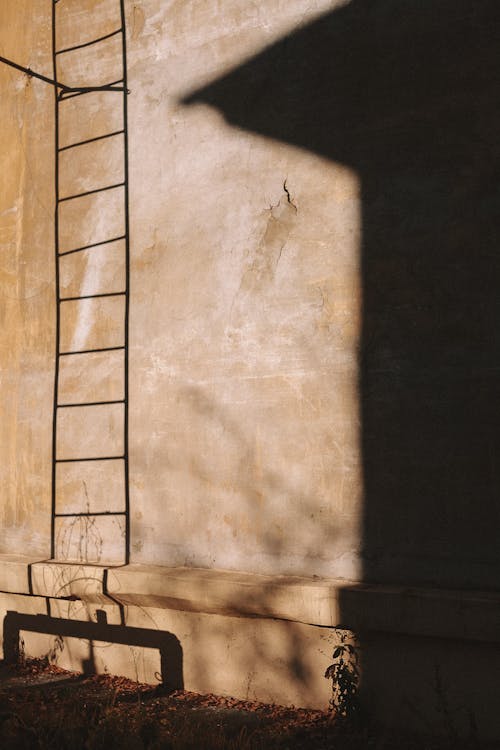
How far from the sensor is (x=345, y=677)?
506 cm

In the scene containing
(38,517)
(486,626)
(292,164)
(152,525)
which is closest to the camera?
(486,626)

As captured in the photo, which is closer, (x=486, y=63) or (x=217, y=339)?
(x=486, y=63)

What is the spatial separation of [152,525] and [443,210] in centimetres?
338

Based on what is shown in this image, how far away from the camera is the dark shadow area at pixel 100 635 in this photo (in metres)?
5.95

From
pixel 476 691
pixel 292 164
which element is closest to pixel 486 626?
pixel 476 691

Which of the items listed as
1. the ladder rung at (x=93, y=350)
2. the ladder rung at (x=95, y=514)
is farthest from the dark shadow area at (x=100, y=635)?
the ladder rung at (x=93, y=350)

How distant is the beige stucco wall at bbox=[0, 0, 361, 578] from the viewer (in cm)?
553

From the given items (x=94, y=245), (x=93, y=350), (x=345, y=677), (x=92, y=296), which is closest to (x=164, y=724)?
(x=345, y=677)

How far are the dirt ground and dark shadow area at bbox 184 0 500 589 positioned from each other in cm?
108

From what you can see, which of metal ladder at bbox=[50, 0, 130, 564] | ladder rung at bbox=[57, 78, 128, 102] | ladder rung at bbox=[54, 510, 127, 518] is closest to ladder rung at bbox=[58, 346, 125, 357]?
metal ladder at bbox=[50, 0, 130, 564]

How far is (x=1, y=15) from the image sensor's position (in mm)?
7535

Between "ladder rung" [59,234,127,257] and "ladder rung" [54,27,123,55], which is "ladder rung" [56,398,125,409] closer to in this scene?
"ladder rung" [59,234,127,257]

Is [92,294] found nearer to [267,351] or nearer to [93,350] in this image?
[93,350]

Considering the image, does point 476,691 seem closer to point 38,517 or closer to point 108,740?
point 108,740
